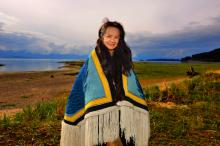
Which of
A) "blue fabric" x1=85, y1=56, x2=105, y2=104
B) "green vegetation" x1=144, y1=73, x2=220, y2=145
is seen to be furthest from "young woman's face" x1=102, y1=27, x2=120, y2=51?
"green vegetation" x1=144, y1=73, x2=220, y2=145

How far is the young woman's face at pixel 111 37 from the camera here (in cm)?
334

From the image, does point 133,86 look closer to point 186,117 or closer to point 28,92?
point 186,117

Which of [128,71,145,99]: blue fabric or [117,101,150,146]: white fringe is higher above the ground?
[128,71,145,99]: blue fabric

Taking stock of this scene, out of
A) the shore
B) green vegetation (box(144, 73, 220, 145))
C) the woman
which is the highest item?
the woman

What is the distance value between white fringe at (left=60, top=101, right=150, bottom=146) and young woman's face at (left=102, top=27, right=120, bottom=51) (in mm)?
656

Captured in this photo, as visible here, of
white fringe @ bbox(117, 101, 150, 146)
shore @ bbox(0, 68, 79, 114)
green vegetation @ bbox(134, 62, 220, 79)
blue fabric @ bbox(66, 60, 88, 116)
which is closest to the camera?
white fringe @ bbox(117, 101, 150, 146)

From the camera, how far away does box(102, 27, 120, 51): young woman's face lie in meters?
3.34

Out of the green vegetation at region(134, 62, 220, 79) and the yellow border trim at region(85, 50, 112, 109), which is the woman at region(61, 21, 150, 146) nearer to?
the yellow border trim at region(85, 50, 112, 109)

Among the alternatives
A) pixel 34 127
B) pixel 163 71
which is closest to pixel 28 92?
pixel 34 127

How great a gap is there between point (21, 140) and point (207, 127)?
440 cm

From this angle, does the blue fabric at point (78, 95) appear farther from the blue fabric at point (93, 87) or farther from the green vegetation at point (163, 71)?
the green vegetation at point (163, 71)

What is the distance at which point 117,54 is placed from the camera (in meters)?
3.41

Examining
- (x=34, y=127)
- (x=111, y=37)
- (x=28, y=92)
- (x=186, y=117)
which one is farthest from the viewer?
(x=28, y=92)

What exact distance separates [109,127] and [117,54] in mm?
825
